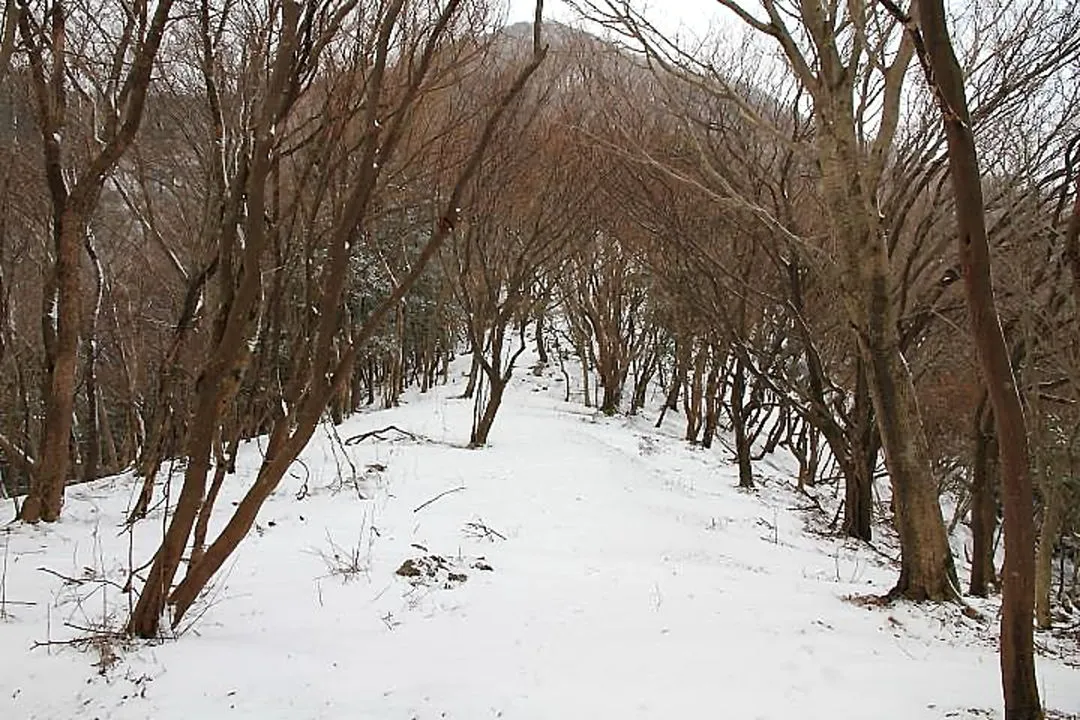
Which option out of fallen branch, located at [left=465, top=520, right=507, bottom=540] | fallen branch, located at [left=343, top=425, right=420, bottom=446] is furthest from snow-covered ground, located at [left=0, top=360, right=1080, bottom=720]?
fallen branch, located at [left=343, top=425, right=420, bottom=446]

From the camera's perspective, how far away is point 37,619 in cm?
414

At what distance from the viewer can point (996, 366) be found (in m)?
2.97

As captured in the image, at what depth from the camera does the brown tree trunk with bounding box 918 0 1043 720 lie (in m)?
A: 2.85

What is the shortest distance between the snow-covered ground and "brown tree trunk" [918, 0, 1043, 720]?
56 centimetres

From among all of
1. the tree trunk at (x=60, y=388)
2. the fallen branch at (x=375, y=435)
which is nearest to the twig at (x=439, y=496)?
the fallen branch at (x=375, y=435)

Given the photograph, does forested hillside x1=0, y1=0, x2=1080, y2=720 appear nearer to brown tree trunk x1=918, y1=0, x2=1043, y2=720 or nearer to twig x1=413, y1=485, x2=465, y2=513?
brown tree trunk x1=918, y1=0, x2=1043, y2=720


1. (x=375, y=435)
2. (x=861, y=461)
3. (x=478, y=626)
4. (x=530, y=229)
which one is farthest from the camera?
(x=530, y=229)

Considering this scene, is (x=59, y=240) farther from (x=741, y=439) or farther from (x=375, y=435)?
(x=741, y=439)

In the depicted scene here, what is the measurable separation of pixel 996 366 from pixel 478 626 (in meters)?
2.86

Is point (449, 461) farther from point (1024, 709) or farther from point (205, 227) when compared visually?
point (1024, 709)

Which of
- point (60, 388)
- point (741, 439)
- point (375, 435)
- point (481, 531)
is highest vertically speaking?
point (741, 439)

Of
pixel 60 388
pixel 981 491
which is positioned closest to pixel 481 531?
pixel 60 388

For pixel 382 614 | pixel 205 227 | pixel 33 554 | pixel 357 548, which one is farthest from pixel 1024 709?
pixel 205 227

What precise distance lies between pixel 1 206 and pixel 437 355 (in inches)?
942
